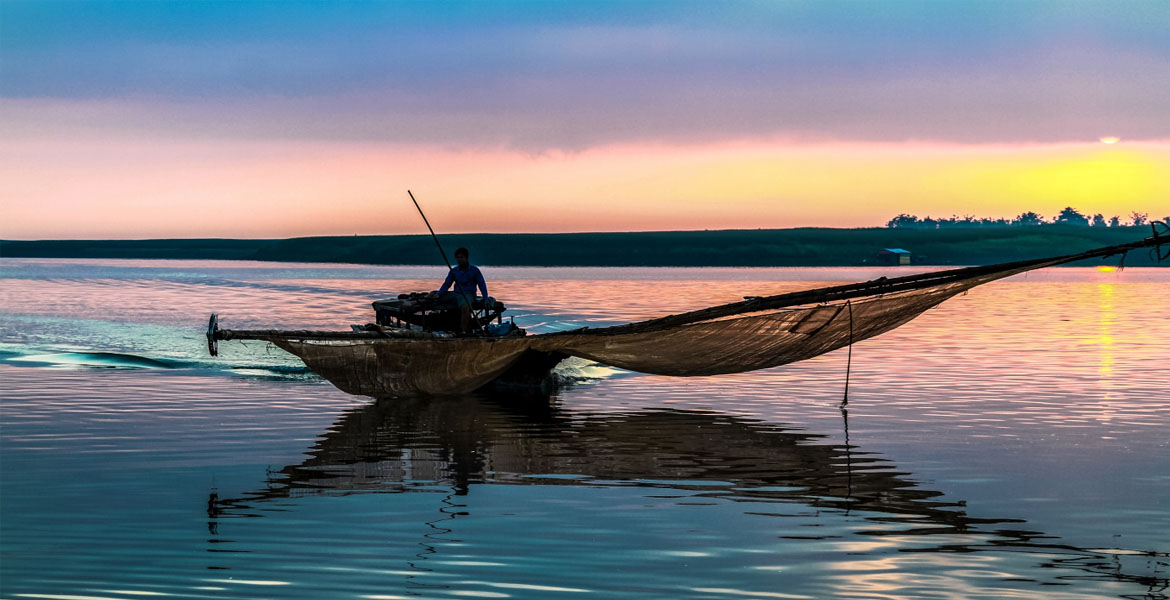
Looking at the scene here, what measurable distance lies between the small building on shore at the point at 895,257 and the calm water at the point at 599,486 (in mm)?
137733

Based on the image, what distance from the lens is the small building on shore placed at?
507 feet

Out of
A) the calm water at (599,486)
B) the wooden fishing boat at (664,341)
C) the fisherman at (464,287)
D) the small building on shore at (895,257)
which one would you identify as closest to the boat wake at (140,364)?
the calm water at (599,486)

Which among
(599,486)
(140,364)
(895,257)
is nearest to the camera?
(599,486)

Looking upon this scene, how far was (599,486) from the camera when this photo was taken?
387 inches

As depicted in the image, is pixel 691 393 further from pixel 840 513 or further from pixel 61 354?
pixel 61 354

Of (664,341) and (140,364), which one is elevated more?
(664,341)

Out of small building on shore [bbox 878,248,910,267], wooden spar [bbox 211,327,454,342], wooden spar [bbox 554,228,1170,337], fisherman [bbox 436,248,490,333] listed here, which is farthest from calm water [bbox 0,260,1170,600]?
small building on shore [bbox 878,248,910,267]

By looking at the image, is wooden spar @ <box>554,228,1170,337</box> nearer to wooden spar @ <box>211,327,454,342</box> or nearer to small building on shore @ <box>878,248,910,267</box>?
wooden spar @ <box>211,327,454,342</box>

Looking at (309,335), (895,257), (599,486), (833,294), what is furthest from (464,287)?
(895,257)

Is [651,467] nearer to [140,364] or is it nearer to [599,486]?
[599,486]

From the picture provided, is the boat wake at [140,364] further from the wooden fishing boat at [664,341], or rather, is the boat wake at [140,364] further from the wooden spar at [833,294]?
the wooden spar at [833,294]

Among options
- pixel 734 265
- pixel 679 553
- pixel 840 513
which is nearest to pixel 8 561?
pixel 679 553

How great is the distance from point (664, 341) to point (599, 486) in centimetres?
417

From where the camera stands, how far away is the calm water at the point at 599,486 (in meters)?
7.03
